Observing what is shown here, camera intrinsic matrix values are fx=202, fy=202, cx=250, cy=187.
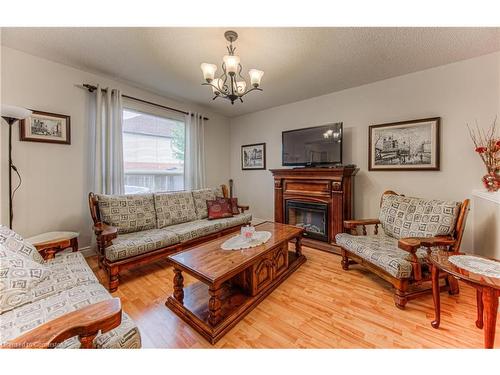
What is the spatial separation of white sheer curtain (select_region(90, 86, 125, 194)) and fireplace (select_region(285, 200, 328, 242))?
8.78 feet

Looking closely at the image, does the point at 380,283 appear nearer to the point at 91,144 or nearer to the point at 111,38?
the point at 111,38

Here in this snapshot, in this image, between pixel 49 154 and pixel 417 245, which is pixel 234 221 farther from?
pixel 49 154

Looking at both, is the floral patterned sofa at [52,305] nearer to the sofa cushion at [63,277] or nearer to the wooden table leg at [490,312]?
the sofa cushion at [63,277]

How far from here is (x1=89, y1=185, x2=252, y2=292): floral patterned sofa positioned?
2037 mm

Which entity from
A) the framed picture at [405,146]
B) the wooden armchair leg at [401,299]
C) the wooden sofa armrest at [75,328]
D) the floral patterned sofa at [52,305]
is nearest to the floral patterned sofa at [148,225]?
the floral patterned sofa at [52,305]

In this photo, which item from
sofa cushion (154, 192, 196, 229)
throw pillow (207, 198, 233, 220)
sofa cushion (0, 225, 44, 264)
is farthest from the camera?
throw pillow (207, 198, 233, 220)

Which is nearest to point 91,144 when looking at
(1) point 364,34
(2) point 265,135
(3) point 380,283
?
(2) point 265,135

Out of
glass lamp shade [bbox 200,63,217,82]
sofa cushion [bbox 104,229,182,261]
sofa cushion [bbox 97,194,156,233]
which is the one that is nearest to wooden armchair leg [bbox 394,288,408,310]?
sofa cushion [bbox 104,229,182,261]

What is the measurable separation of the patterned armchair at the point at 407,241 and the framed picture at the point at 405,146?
0.59m

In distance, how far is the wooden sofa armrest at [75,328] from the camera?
722 mm

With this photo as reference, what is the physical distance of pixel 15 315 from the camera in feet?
3.41

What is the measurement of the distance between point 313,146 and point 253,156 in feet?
4.74

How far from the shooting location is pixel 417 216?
2146mm

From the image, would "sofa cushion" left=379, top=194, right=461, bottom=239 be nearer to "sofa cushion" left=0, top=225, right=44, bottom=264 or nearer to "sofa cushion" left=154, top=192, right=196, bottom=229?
"sofa cushion" left=154, top=192, right=196, bottom=229
